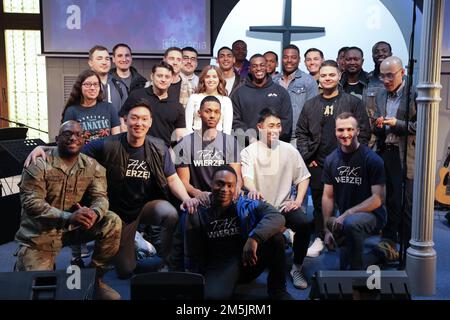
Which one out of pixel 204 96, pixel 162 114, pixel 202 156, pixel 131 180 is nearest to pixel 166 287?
pixel 131 180

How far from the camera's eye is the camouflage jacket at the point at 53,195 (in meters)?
2.66

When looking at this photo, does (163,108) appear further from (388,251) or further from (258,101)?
(388,251)

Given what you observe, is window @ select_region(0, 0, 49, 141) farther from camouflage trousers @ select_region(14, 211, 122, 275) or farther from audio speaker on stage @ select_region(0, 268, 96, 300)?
audio speaker on stage @ select_region(0, 268, 96, 300)

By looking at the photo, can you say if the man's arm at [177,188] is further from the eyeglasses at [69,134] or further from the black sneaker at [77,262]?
the black sneaker at [77,262]

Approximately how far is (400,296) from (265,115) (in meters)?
1.69

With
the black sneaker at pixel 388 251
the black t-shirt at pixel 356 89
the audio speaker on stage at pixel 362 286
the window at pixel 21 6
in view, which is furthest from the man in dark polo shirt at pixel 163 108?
the window at pixel 21 6

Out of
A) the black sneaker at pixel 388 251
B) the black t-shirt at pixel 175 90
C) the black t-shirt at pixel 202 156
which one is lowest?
the black sneaker at pixel 388 251

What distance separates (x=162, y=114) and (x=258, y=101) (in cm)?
80

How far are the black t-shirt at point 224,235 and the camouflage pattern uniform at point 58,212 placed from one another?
20.7 inches

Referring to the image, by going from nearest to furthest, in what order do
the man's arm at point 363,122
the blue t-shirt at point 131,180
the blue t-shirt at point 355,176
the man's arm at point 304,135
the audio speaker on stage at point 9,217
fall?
the blue t-shirt at point 131,180 → the blue t-shirt at point 355,176 → the man's arm at point 363,122 → the man's arm at point 304,135 → the audio speaker on stage at point 9,217

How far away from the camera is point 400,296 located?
1.98 m

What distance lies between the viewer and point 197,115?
374 centimetres

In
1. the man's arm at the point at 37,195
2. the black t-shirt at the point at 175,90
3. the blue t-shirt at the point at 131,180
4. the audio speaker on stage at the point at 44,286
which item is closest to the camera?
the audio speaker on stage at the point at 44,286
